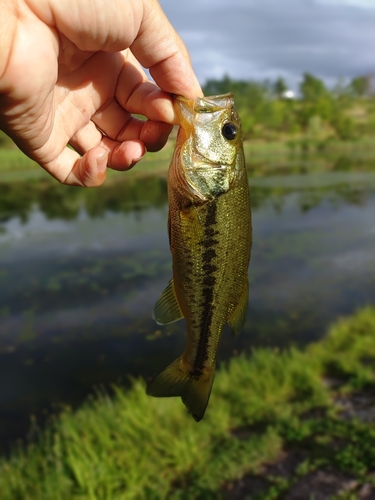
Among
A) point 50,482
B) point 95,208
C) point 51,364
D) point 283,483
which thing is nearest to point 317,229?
point 95,208

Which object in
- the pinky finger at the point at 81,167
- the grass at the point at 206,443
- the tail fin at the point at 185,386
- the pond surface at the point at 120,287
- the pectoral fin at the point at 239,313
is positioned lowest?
the pond surface at the point at 120,287

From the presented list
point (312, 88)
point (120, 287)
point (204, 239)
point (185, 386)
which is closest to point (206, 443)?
point (185, 386)

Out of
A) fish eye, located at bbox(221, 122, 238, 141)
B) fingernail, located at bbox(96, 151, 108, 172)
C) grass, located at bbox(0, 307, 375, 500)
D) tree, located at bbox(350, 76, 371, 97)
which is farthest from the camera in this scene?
tree, located at bbox(350, 76, 371, 97)

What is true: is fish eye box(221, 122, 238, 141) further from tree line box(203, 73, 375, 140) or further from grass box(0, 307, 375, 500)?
tree line box(203, 73, 375, 140)

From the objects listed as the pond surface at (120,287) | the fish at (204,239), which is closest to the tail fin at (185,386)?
the fish at (204,239)

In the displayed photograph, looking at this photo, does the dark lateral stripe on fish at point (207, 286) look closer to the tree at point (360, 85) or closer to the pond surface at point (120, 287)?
the pond surface at point (120, 287)

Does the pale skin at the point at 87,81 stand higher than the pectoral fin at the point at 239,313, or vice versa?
the pale skin at the point at 87,81

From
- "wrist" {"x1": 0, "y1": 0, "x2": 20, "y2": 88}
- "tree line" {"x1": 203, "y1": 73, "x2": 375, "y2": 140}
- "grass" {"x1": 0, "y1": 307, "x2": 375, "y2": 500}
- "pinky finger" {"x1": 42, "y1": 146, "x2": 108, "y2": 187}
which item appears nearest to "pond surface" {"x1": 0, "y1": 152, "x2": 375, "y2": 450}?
"grass" {"x1": 0, "y1": 307, "x2": 375, "y2": 500}
